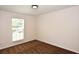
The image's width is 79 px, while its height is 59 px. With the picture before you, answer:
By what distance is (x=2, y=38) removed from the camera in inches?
135

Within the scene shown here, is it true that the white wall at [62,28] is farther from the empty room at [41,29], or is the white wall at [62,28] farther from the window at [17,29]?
the window at [17,29]

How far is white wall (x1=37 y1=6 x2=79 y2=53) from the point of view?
9.59 feet

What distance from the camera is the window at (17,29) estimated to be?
4020 millimetres

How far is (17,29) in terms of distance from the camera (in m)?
4.26

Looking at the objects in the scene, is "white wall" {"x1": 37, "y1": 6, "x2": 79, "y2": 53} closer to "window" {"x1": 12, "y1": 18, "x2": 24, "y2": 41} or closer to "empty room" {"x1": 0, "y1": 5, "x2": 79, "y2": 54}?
"empty room" {"x1": 0, "y1": 5, "x2": 79, "y2": 54}

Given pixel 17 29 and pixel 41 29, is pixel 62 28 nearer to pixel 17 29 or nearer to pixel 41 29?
pixel 41 29

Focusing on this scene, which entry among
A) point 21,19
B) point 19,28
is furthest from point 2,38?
point 21,19

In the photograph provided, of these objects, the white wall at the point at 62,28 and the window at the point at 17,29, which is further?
the window at the point at 17,29

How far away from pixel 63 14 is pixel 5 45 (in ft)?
11.0

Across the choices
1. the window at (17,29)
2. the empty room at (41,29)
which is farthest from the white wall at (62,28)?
the window at (17,29)

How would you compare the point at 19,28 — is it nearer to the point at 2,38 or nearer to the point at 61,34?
the point at 2,38

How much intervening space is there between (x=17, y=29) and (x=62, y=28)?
265cm

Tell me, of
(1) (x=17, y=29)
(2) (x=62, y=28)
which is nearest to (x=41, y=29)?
(1) (x=17, y=29)

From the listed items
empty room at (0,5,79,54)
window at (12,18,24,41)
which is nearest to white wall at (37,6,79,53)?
empty room at (0,5,79,54)
